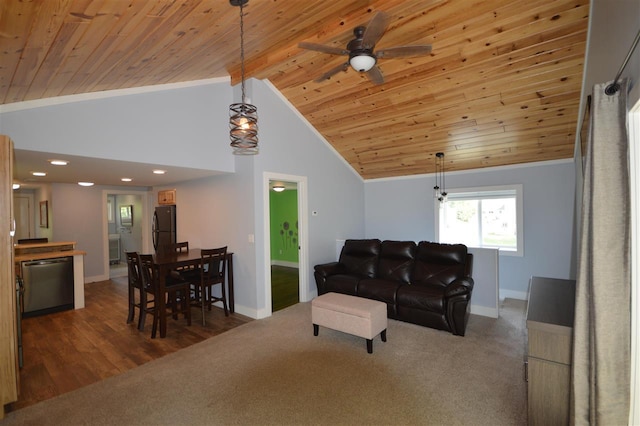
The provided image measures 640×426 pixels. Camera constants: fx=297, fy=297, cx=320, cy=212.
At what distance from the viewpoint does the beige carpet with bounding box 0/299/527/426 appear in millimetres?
2193

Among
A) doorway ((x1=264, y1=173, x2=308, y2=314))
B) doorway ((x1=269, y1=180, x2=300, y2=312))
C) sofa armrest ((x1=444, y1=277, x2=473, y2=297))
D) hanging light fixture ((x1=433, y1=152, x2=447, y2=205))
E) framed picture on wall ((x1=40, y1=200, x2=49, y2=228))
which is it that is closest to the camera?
sofa armrest ((x1=444, y1=277, x2=473, y2=297))

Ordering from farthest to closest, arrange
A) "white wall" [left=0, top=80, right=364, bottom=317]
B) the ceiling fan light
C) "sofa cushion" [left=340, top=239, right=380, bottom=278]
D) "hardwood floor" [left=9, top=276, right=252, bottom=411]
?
"sofa cushion" [left=340, top=239, right=380, bottom=278]
"white wall" [left=0, top=80, right=364, bottom=317]
"hardwood floor" [left=9, top=276, right=252, bottom=411]
the ceiling fan light

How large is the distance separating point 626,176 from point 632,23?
67 centimetres

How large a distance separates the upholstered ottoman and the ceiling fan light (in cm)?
234

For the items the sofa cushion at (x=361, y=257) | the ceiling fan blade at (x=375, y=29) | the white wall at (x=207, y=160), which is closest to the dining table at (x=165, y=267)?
the white wall at (x=207, y=160)

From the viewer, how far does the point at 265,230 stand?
167 inches

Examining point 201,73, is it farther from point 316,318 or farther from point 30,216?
point 30,216

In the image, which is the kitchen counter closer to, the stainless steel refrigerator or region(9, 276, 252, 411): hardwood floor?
region(9, 276, 252, 411): hardwood floor

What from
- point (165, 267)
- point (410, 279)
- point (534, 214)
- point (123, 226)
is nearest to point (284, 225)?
point (410, 279)

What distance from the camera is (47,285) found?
4531 mm

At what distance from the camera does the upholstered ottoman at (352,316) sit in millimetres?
3127

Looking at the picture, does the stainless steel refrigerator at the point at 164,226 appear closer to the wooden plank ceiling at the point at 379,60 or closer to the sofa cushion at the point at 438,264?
the wooden plank ceiling at the point at 379,60

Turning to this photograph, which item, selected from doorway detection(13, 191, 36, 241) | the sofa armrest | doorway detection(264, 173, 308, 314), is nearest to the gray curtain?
the sofa armrest

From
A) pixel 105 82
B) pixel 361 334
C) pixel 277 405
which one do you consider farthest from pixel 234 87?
pixel 277 405
